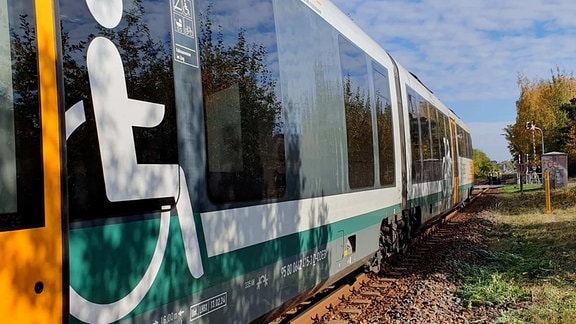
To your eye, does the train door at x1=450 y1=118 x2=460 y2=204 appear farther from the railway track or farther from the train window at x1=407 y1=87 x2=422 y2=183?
the train window at x1=407 y1=87 x2=422 y2=183

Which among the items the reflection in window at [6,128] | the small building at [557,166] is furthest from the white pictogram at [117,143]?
the small building at [557,166]

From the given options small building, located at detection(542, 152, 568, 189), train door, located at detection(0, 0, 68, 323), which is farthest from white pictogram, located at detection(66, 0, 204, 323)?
small building, located at detection(542, 152, 568, 189)

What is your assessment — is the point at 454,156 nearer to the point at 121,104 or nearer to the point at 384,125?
the point at 384,125

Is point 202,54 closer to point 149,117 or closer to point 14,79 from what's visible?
point 149,117

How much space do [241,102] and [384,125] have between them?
4655 mm

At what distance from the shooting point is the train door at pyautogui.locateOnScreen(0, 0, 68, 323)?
2.45 metres

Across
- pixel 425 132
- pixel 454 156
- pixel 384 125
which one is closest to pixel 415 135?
pixel 425 132

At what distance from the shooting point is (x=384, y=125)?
8.86 m

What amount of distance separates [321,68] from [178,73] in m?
2.83

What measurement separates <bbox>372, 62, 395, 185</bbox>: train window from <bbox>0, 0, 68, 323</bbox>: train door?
624cm

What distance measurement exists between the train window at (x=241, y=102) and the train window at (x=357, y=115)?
6.89 feet

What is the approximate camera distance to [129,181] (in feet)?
10.4

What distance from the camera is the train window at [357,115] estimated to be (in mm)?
7105

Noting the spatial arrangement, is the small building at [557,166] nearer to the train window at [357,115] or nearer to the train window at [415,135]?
the train window at [415,135]
